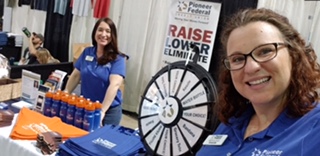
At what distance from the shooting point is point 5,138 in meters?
1.72

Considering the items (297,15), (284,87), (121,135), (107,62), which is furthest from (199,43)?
(284,87)

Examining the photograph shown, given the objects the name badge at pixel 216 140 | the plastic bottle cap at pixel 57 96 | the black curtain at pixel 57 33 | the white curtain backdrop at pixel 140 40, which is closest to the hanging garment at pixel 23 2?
the black curtain at pixel 57 33

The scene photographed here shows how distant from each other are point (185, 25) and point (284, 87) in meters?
2.93

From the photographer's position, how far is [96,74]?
2.52 meters

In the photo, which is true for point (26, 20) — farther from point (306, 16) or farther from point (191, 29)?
point (306, 16)

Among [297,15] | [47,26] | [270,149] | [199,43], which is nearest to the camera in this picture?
[270,149]

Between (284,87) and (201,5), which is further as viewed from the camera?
(201,5)

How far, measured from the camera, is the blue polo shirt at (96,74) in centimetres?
250

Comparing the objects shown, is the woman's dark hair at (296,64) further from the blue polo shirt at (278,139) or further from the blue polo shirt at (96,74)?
the blue polo shirt at (96,74)

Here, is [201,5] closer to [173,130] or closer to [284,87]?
[173,130]

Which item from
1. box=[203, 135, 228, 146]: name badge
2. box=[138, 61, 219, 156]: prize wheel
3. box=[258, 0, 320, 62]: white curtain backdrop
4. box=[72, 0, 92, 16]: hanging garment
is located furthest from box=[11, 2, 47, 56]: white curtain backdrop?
box=[203, 135, 228, 146]: name badge

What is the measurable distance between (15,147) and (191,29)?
248cm

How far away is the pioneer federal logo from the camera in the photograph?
11.9 ft

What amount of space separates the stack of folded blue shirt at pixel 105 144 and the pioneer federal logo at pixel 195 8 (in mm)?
2318
